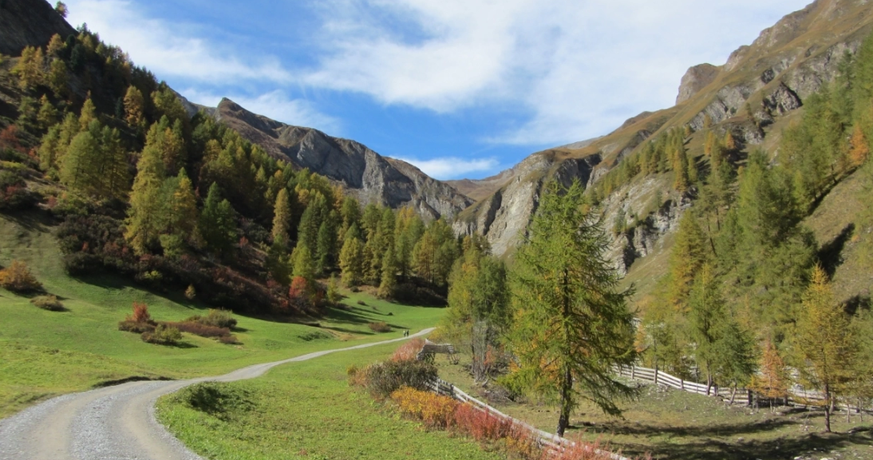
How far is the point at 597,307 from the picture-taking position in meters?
19.6

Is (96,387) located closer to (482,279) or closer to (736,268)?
(482,279)

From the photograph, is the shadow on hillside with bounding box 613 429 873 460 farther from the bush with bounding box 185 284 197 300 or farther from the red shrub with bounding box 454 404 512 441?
the bush with bounding box 185 284 197 300

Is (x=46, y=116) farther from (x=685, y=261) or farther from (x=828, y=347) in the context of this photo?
(x=828, y=347)

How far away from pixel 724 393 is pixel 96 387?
39082 mm

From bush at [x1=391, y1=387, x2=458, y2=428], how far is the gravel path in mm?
11090

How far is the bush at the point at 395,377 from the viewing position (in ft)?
83.9

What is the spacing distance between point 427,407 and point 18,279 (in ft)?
137

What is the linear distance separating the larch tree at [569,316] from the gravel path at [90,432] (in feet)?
44.2

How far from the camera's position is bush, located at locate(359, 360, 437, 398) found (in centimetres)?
2556

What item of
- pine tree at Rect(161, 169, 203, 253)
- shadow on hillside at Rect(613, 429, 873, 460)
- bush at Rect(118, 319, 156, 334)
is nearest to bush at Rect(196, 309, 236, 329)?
bush at Rect(118, 319, 156, 334)

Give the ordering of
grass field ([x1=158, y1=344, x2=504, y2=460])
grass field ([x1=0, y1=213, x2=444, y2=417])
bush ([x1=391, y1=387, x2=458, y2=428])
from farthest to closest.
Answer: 1. bush ([x1=391, y1=387, x2=458, y2=428])
2. grass field ([x1=0, y1=213, x2=444, y2=417])
3. grass field ([x1=158, y1=344, x2=504, y2=460])

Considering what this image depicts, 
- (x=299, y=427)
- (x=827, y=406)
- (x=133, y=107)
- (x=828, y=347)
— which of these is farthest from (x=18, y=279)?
(x=133, y=107)

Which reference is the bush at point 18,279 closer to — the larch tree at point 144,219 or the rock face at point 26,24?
the larch tree at point 144,219

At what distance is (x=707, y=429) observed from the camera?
24094 millimetres
